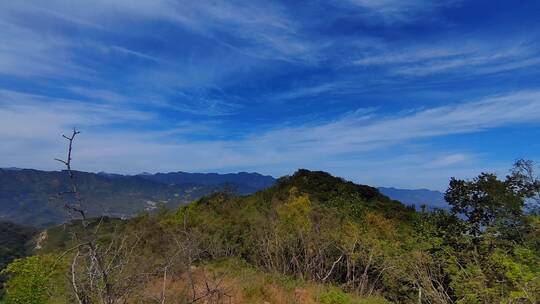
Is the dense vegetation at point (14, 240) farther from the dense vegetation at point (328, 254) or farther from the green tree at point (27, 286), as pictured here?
the green tree at point (27, 286)

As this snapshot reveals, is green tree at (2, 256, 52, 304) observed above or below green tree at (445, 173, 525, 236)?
below

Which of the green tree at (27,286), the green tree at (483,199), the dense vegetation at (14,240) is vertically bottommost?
the dense vegetation at (14,240)

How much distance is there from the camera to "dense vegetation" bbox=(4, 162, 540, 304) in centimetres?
795

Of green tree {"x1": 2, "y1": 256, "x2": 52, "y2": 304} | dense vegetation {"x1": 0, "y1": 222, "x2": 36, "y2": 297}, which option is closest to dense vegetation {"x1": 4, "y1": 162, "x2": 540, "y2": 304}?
green tree {"x1": 2, "y1": 256, "x2": 52, "y2": 304}

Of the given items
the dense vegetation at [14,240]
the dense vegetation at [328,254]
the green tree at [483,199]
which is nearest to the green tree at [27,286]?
the dense vegetation at [328,254]

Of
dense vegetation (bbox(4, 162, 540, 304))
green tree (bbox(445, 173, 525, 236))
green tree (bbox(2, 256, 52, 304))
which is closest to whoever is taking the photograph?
dense vegetation (bbox(4, 162, 540, 304))

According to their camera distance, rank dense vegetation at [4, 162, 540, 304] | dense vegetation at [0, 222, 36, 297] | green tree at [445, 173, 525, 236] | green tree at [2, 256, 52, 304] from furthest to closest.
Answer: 1. dense vegetation at [0, 222, 36, 297]
2. green tree at [445, 173, 525, 236]
3. green tree at [2, 256, 52, 304]
4. dense vegetation at [4, 162, 540, 304]

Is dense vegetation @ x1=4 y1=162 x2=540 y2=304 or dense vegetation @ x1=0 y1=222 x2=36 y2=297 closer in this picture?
dense vegetation @ x1=4 y1=162 x2=540 y2=304

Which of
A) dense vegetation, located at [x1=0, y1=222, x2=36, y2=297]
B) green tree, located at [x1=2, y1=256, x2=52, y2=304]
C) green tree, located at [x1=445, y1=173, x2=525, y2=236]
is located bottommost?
dense vegetation, located at [x1=0, y1=222, x2=36, y2=297]

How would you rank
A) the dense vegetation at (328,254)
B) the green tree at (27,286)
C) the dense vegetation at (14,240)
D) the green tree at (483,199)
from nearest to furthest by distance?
the dense vegetation at (328,254) < the green tree at (27,286) < the green tree at (483,199) < the dense vegetation at (14,240)

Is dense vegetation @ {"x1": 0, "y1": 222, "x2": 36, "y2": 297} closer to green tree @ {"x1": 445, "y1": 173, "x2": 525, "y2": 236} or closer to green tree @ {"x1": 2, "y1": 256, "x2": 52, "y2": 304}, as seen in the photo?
green tree @ {"x1": 2, "y1": 256, "x2": 52, "y2": 304}

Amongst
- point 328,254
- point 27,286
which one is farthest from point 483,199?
point 27,286

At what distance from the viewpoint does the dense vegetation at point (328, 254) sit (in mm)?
7945

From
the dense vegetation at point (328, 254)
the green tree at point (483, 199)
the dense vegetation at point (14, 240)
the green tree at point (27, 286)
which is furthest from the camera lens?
the dense vegetation at point (14, 240)
